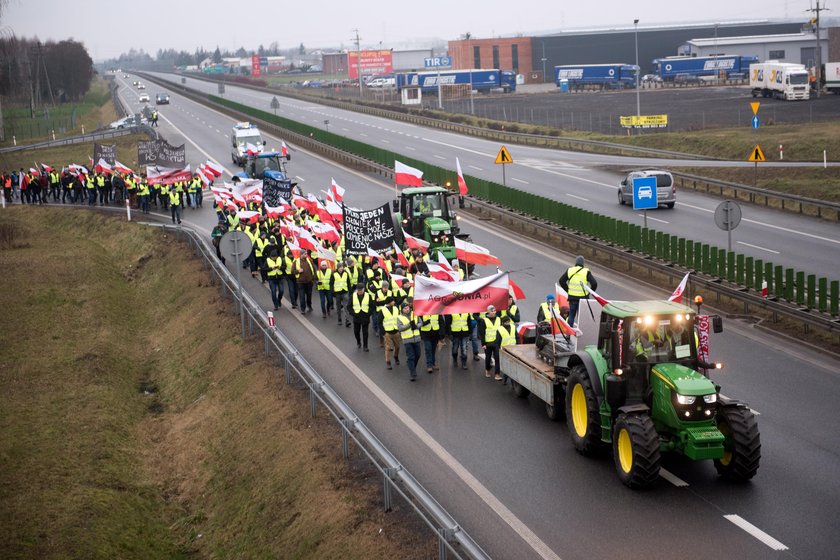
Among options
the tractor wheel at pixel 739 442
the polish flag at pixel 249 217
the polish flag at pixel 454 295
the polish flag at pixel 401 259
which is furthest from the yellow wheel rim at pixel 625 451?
the polish flag at pixel 249 217

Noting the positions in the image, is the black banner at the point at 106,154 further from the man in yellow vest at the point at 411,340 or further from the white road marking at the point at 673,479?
the white road marking at the point at 673,479

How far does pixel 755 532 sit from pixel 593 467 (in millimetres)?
2965

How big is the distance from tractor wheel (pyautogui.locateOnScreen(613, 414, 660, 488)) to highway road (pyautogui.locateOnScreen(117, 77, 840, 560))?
30 cm

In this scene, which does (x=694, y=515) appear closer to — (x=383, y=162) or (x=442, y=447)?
(x=442, y=447)

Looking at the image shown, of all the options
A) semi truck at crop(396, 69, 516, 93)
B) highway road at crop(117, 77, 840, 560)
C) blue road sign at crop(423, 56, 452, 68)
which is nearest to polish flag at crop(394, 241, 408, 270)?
highway road at crop(117, 77, 840, 560)

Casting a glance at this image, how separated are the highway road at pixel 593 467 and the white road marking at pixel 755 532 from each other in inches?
0.9

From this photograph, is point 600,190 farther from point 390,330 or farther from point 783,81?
point 783,81

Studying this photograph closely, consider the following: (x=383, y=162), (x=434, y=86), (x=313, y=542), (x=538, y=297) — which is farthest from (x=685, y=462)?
(x=434, y=86)

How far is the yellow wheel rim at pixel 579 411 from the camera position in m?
→ 15.4

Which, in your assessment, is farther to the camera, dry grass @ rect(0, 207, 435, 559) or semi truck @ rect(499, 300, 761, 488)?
dry grass @ rect(0, 207, 435, 559)

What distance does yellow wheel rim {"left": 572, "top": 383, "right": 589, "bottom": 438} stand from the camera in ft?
50.5

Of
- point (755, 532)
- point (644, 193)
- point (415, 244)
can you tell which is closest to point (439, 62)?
point (644, 193)

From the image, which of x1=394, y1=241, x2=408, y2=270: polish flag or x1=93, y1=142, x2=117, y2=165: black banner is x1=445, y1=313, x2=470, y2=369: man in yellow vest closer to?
x1=394, y1=241, x2=408, y2=270: polish flag

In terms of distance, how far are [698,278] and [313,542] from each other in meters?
15.8
